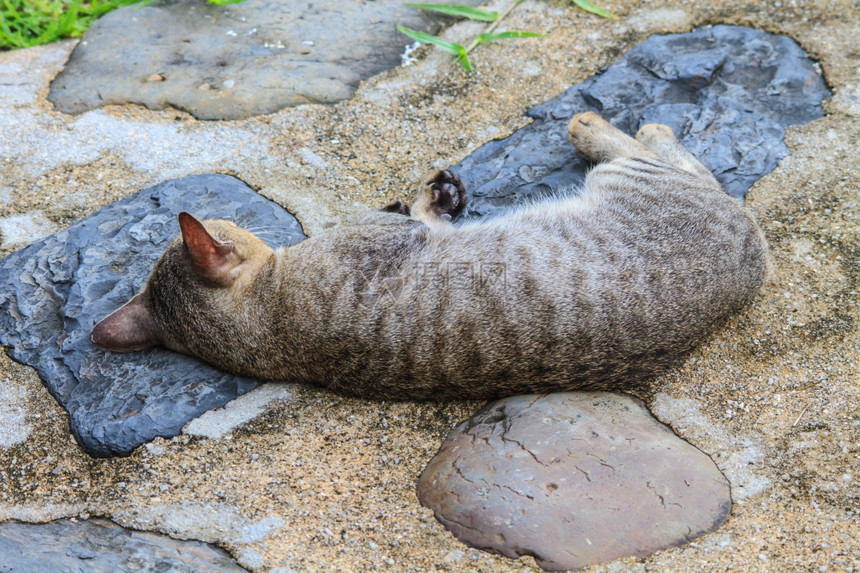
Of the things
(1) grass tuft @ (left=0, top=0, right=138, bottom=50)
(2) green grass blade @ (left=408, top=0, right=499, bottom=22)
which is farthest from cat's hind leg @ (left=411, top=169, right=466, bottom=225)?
(1) grass tuft @ (left=0, top=0, right=138, bottom=50)

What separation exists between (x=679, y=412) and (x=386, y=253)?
162 cm

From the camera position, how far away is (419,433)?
3943mm

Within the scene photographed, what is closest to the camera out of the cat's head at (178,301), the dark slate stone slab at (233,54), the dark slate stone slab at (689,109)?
the cat's head at (178,301)

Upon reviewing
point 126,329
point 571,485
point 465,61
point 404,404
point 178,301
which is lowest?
point 404,404

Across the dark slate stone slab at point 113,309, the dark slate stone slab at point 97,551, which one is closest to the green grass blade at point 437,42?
the dark slate stone slab at point 113,309

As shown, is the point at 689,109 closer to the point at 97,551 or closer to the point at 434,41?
the point at 434,41

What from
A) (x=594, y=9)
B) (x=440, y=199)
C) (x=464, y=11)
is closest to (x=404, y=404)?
(x=440, y=199)

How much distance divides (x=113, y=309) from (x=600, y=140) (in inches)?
116

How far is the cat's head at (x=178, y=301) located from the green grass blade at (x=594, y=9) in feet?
11.6

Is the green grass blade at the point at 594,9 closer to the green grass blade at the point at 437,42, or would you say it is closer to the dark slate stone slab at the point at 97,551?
the green grass blade at the point at 437,42

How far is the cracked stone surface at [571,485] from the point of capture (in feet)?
10.8

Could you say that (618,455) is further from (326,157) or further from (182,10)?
(182,10)

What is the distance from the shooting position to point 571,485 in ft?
11.3

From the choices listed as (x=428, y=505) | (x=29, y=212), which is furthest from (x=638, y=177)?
(x=29, y=212)
